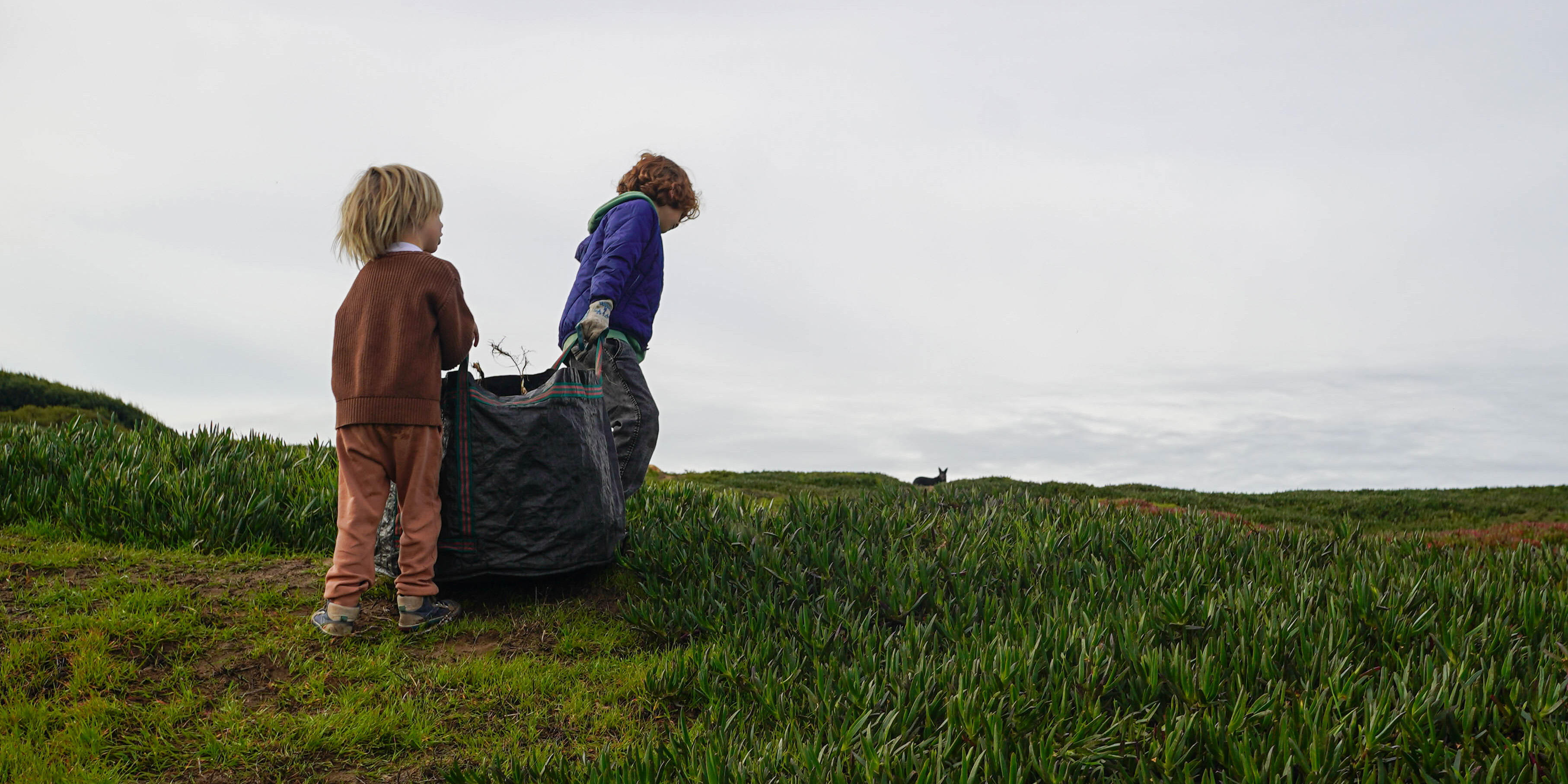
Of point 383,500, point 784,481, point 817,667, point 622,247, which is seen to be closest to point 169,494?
point 383,500

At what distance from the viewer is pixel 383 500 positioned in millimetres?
5027

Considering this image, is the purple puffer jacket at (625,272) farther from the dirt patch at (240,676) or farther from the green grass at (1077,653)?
the dirt patch at (240,676)

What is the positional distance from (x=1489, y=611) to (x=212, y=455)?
9243 millimetres

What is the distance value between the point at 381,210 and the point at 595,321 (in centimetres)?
127

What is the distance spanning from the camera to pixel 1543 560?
6586mm

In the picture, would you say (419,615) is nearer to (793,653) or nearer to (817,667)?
(793,653)

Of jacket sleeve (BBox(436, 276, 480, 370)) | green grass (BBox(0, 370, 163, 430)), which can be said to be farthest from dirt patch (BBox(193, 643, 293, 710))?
green grass (BBox(0, 370, 163, 430))

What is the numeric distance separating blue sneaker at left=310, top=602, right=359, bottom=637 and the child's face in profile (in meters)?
1.96

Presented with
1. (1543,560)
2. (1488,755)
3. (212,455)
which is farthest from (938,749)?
(212,455)

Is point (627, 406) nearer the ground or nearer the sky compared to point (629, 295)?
nearer the ground

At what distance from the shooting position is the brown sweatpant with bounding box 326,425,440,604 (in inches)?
192

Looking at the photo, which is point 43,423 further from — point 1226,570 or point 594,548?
point 1226,570

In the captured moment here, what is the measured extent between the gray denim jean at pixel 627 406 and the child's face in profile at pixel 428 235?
104 cm

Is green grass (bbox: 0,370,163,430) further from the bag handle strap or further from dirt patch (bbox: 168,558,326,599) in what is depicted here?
the bag handle strap
